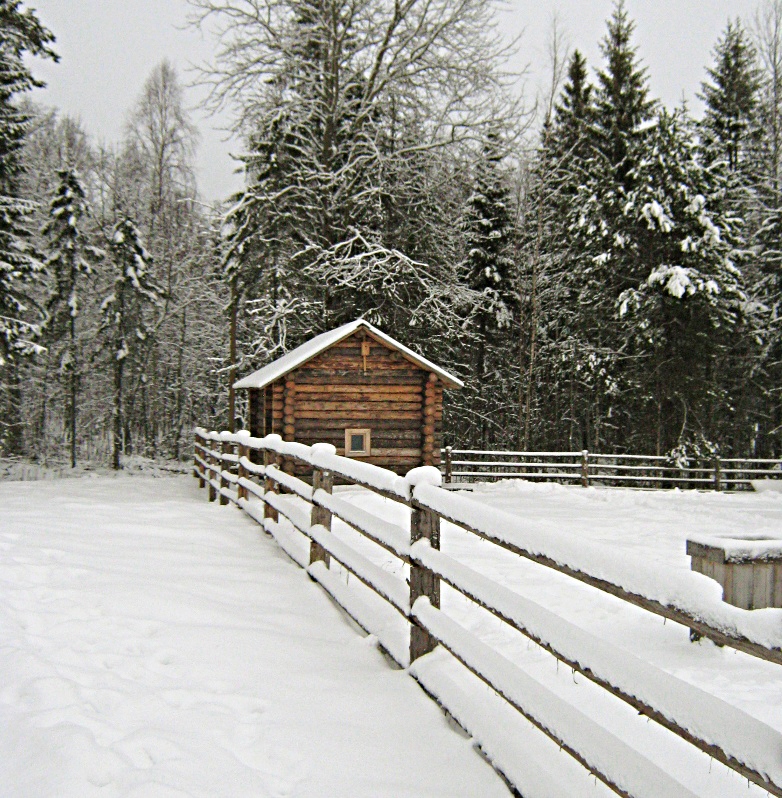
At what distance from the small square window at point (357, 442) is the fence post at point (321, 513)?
1076cm

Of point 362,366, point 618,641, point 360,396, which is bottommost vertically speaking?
point 618,641

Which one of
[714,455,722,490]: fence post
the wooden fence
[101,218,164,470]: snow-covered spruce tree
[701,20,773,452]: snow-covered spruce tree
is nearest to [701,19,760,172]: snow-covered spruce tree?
[701,20,773,452]: snow-covered spruce tree

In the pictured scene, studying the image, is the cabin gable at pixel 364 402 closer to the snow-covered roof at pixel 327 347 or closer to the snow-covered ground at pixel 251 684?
the snow-covered roof at pixel 327 347

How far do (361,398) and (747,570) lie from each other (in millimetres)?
11629

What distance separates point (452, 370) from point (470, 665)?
2512cm

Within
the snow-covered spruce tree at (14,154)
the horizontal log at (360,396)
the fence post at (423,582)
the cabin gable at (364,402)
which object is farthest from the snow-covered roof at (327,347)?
the fence post at (423,582)

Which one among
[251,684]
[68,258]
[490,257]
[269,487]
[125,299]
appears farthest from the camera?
[125,299]

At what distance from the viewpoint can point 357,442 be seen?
17219mm

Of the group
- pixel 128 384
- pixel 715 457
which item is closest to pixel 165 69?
pixel 128 384

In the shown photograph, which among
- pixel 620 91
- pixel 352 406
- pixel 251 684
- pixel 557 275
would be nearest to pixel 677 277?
pixel 557 275

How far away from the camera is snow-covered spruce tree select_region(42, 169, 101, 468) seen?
2711 cm

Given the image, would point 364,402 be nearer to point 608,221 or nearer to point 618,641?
point 618,641

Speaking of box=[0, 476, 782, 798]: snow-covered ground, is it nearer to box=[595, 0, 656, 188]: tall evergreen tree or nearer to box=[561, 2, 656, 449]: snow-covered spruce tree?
box=[561, 2, 656, 449]: snow-covered spruce tree

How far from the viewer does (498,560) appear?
28.9 feet
